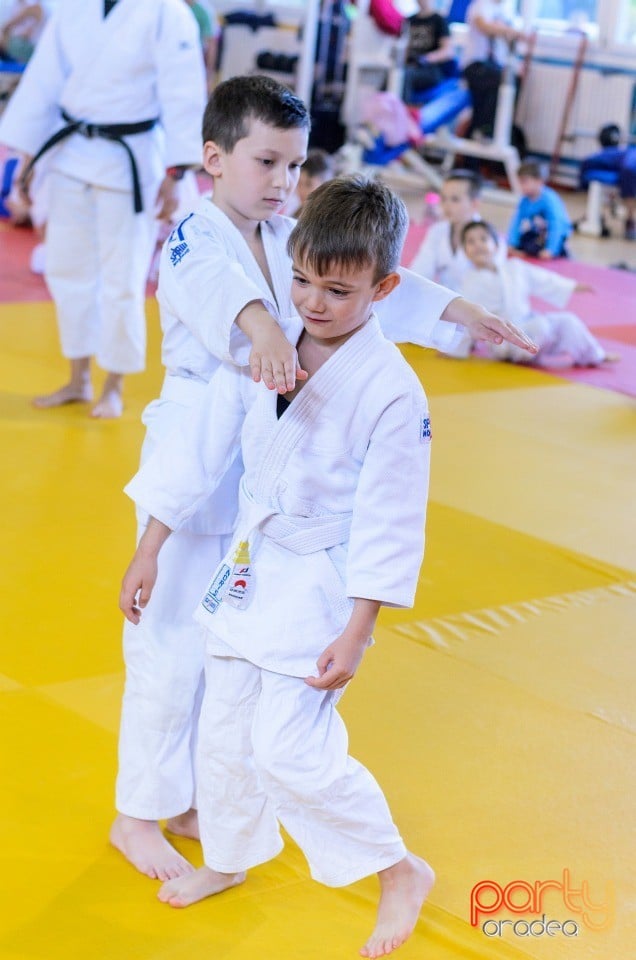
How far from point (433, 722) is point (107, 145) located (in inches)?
105

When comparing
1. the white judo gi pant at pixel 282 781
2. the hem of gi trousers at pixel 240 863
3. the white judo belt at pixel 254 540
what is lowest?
the hem of gi trousers at pixel 240 863

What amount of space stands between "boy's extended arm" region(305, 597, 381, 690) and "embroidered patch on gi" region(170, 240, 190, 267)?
26.9 inches

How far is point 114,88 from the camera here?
4480 mm

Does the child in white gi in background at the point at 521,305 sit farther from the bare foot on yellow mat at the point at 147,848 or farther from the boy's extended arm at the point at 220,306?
the bare foot on yellow mat at the point at 147,848

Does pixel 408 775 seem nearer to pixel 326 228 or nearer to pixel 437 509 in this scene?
pixel 326 228

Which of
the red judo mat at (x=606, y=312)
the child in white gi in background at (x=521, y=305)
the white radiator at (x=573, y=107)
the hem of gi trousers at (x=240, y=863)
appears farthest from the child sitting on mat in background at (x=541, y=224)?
the hem of gi trousers at (x=240, y=863)

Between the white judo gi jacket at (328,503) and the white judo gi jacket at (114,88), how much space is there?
272cm

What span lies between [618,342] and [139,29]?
3520 millimetres

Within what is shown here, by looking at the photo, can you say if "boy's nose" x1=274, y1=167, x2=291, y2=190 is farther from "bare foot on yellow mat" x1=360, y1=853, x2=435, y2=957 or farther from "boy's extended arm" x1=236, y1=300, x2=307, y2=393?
"bare foot on yellow mat" x1=360, y1=853, x2=435, y2=957

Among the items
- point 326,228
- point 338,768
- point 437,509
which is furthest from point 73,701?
point 437,509

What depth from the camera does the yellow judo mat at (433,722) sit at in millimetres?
2100

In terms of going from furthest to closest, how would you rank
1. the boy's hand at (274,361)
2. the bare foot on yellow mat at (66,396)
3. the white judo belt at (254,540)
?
the bare foot on yellow mat at (66,396) < the white judo belt at (254,540) < the boy's hand at (274,361)

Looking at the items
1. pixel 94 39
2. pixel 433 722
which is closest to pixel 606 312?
pixel 94 39

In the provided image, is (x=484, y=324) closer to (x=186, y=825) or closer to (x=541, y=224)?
(x=186, y=825)
